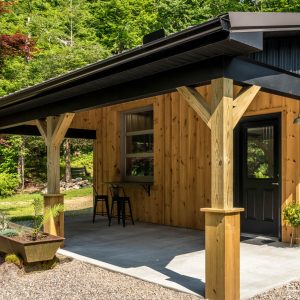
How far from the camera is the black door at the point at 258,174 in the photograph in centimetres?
603

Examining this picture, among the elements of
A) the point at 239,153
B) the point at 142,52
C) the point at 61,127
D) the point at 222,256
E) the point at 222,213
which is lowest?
the point at 222,256

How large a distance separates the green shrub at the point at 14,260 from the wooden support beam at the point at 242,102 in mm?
3048

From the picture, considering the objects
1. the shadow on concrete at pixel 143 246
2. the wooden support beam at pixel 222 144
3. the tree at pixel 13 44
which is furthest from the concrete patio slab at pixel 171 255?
the tree at pixel 13 44

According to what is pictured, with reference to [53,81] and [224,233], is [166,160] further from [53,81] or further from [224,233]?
[224,233]

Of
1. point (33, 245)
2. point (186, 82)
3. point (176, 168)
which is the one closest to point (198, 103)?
point (186, 82)

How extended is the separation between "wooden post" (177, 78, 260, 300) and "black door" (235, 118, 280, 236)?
2768 millimetres

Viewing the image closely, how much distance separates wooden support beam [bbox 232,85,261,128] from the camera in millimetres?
3494

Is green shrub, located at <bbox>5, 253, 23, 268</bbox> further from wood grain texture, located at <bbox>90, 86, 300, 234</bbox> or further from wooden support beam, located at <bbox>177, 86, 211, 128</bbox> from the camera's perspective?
wood grain texture, located at <bbox>90, 86, 300, 234</bbox>

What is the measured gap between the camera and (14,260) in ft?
15.5

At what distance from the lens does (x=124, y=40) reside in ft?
73.2

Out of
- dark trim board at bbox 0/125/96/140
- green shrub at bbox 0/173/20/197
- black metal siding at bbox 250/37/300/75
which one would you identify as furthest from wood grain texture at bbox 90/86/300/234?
green shrub at bbox 0/173/20/197

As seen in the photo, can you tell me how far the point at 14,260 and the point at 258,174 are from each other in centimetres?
381

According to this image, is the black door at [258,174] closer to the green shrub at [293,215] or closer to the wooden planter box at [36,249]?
the green shrub at [293,215]

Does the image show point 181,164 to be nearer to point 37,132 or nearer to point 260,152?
point 260,152
